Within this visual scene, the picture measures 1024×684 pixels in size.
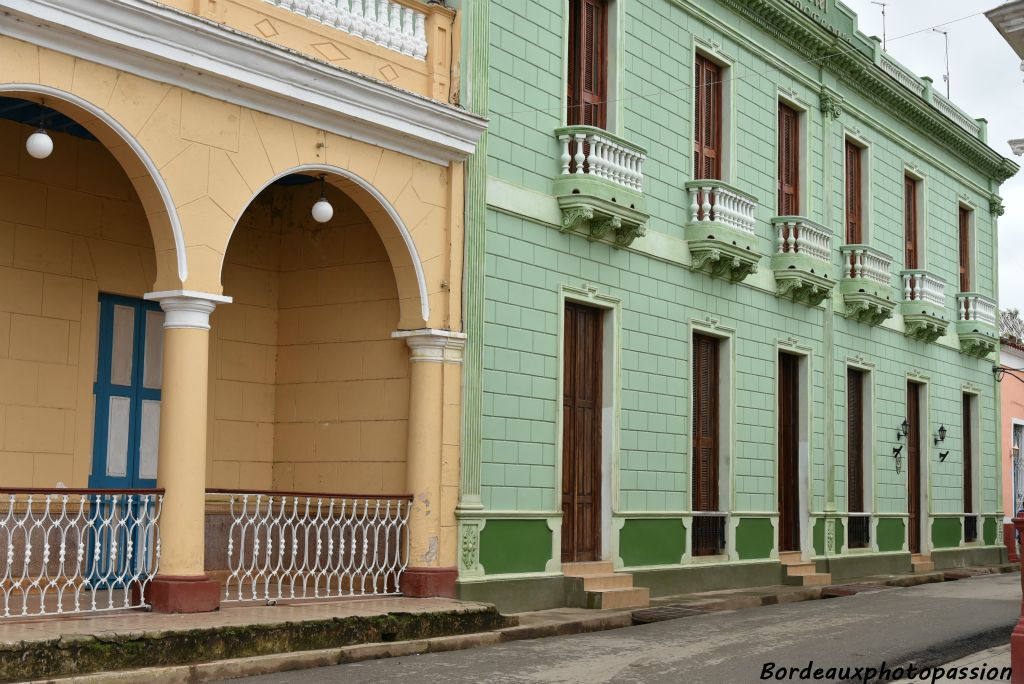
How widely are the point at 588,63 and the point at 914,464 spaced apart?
11575mm

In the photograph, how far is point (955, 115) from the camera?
25141mm

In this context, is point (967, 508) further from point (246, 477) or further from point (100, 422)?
point (100, 422)

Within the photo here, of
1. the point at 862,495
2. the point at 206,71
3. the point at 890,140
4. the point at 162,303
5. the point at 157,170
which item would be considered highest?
the point at 890,140

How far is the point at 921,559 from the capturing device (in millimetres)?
22484

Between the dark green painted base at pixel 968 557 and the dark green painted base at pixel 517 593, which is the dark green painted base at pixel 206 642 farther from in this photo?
the dark green painted base at pixel 968 557

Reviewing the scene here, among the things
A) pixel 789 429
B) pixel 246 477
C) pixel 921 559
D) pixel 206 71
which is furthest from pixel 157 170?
pixel 921 559

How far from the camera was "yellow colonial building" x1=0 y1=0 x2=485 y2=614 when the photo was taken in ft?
32.0

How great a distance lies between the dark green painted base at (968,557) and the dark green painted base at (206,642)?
14289mm

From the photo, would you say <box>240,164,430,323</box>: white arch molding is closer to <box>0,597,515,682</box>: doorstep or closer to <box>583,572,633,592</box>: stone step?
<box>0,597,515,682</box>: doorstep

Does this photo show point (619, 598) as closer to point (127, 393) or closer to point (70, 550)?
point (127, 393)

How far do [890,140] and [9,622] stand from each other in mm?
17384

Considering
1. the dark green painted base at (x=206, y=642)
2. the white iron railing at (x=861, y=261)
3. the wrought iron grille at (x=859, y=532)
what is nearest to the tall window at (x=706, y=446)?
the wrought iron grille at (x=859, y=532)

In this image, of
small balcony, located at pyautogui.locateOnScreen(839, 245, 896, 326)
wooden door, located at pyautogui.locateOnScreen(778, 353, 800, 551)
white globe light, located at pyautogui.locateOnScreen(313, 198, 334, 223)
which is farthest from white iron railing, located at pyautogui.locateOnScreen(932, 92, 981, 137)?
white globe light, located at pyautogui.locateOnScreen(313, 198, 334, 223)

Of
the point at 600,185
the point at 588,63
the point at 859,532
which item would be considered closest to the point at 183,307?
the point at 600,185
